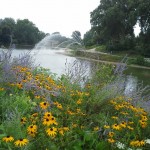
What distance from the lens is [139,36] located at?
5212cm

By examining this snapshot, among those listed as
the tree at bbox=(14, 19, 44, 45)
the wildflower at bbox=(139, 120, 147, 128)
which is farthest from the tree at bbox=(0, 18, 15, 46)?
the tree at bbox=(14, 19, 44, 45)

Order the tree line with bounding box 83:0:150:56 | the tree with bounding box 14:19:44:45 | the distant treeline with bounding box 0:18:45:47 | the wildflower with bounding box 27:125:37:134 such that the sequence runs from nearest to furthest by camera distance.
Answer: the wildflower with bounding box 27:125:37:134, the tree line with bounding box 83:0:150:56, the distant treeline with bounding box 0:18:45:47, the tree with bounding box 14:19:44:45

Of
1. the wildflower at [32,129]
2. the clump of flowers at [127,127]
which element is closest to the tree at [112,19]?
the clump of flowers at [127,127]

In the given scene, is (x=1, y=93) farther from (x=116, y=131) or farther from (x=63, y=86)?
(x=116, y=131)

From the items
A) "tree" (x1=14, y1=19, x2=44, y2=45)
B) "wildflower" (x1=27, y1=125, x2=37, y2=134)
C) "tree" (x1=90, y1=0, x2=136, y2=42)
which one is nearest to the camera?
"wildflower" (x1=27, y1=125, x2=37, y2=134)

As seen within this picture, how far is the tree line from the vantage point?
48312mm

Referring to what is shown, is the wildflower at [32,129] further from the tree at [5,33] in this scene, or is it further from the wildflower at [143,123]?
the tree at [5,33]

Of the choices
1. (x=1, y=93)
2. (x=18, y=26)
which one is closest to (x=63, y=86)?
(x=1, y=93)

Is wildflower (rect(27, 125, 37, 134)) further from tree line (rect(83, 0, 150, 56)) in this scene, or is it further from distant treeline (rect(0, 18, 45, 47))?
distant treeline (rect(0, 18, 45, 47))

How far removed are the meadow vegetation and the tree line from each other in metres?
42.7

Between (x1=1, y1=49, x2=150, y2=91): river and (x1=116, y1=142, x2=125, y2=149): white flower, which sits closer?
(x1=116, y1=142, x2=125, y2=149): white flower

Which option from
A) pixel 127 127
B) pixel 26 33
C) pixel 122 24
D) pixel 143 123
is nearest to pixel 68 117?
pixel 127 127

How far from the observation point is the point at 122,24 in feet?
186

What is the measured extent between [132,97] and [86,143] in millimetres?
1698
